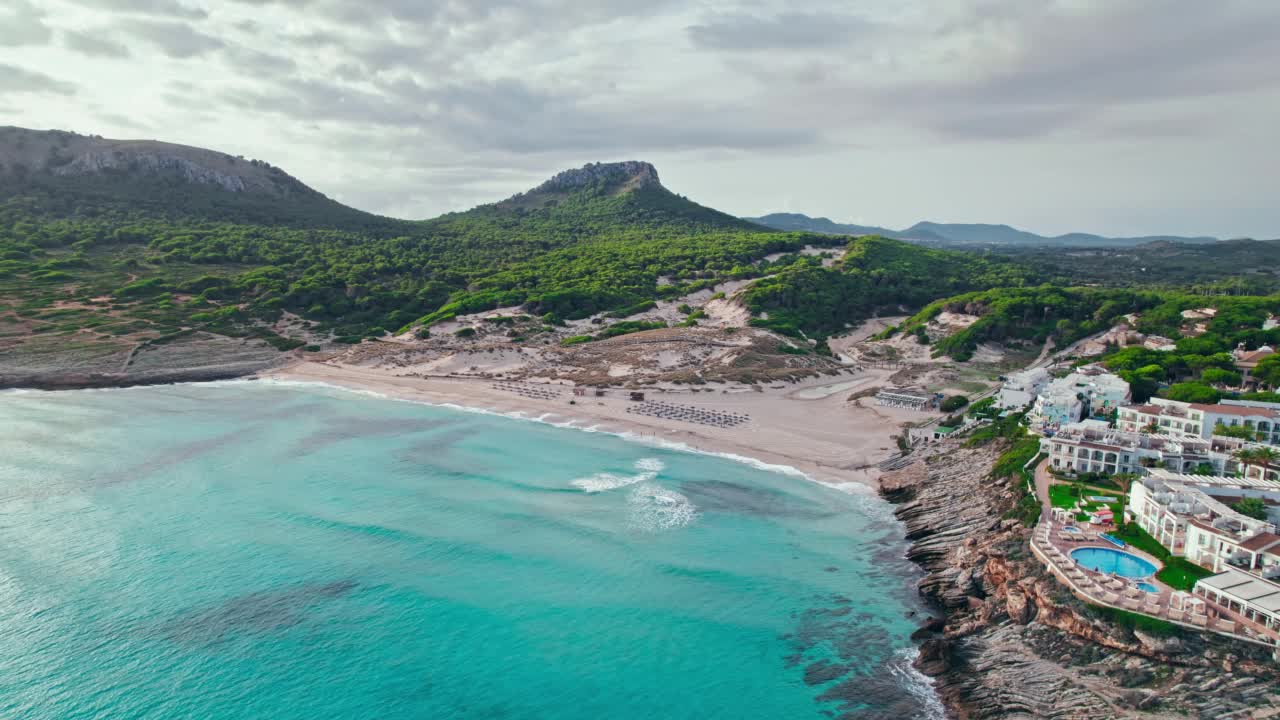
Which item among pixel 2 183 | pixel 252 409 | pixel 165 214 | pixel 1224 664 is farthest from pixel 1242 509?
A: pixel 2 183

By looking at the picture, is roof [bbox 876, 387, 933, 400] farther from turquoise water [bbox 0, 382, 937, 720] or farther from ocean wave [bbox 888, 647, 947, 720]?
ocean wave [bbox 888, 647, 947, 720]

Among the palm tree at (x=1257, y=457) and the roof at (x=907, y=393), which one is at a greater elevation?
the palm tree at (x=1257, y=457)

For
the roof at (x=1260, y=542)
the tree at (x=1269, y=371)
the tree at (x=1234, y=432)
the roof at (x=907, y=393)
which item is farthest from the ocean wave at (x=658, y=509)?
→ the tree at (x=1269, y=371)

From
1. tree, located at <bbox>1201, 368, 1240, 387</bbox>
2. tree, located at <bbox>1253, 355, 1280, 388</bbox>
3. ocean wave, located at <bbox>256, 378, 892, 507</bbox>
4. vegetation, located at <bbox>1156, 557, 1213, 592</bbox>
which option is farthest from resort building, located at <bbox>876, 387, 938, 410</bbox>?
vegetation, located at <bbox>1156, 557, 1213, 592</bbox>

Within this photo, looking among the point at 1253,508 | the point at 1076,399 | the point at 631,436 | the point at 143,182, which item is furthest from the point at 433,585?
the point at 143,182

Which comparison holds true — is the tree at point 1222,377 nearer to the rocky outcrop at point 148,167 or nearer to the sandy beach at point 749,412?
the sandy beach at point 749,412

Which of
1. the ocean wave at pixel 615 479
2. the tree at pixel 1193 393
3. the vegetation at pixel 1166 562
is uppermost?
the tree at pixel 1193 393

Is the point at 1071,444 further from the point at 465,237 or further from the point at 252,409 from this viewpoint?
the point at 465,237

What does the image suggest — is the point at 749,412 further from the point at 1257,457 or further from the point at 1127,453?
the point at 1257,457
